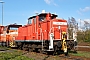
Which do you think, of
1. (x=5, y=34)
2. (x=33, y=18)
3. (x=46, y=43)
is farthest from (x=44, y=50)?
(x=5, y=34)

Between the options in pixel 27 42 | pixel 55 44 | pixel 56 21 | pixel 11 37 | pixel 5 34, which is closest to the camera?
pixel 55 44

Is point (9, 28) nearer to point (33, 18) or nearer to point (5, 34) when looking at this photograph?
point (5, 34)

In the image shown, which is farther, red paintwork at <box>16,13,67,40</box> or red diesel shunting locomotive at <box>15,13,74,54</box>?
red paintwork at <box>16,13,67,40</box>

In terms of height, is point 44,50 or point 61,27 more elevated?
point 61,27

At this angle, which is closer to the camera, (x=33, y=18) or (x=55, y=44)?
(x=55, y=44)

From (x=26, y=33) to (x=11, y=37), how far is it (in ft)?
21.3

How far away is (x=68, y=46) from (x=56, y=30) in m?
1.79

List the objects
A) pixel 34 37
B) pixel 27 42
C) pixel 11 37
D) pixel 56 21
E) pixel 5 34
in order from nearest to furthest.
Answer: pixel 56 21 < pixel 34 37 < pixel 27 42 < pixel 11 37 < pixel 5 34

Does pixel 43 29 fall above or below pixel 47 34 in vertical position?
above

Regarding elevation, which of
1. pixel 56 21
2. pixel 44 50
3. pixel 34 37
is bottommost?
pixel 44 50

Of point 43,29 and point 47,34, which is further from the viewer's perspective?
point 43,29

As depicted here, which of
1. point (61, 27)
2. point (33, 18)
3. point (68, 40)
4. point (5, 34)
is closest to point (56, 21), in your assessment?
point (61, 27)

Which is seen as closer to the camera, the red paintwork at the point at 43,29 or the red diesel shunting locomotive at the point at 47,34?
the red diesel shunting locomotive at the point at 47,34

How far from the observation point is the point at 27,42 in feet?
60.3
